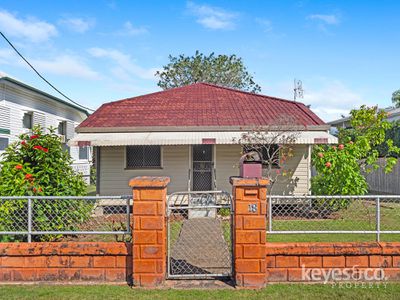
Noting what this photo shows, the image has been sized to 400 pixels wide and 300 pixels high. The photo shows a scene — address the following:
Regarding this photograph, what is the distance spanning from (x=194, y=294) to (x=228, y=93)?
11.7m

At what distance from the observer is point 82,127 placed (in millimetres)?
11812

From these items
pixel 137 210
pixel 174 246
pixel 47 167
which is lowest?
pixel 174 246

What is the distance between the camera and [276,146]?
1162 cm

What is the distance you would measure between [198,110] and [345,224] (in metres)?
6.77

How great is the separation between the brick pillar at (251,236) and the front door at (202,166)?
7.42 m

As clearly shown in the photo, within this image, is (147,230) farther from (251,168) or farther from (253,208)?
(251,168)

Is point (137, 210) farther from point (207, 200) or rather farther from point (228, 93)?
point (228, 93)

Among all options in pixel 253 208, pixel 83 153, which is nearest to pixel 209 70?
pixel 83 153

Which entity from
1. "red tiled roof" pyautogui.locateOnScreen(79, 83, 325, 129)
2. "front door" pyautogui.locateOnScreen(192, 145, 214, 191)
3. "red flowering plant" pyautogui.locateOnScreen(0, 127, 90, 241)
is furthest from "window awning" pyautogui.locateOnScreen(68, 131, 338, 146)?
"red flowering plant" pyautogui.locateOnScreen(0, 127, 90, 241)

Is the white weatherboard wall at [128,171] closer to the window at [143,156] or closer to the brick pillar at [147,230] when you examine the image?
the window at [143,156]

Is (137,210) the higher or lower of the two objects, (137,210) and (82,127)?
the lower

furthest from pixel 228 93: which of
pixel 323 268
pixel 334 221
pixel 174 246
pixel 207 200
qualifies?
pixel 323 268

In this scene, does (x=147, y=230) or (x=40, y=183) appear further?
(x=40, y=183)

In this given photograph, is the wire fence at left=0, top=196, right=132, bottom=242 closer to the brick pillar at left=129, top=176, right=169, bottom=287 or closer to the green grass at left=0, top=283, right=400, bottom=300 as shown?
the brick pillar at left=129, top=176, right=169, bottom=287
